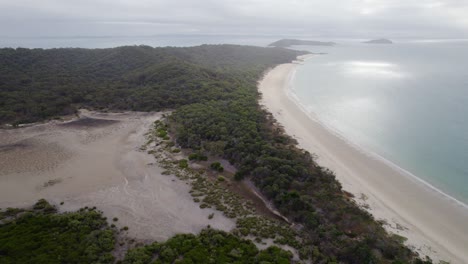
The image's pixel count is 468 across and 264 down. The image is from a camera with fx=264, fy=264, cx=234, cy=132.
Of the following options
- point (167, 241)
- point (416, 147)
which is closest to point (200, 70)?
point (416, 147)

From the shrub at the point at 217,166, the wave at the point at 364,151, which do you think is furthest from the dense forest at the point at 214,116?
the wave at the point at 364,151

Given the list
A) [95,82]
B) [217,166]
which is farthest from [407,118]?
[95,82]

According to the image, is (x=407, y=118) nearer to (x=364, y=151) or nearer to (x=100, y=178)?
(x=364, y=151)

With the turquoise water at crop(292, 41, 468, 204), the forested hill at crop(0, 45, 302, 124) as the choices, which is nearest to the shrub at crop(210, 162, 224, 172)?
the turquoise water at crop(292, 41, 468, 204)

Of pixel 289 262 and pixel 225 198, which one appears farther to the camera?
pixel 225 198

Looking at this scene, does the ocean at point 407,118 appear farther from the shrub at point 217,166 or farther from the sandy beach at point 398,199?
the shrub at point 217,166

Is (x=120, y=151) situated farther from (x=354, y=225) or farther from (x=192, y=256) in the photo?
(x=354, y=225)
